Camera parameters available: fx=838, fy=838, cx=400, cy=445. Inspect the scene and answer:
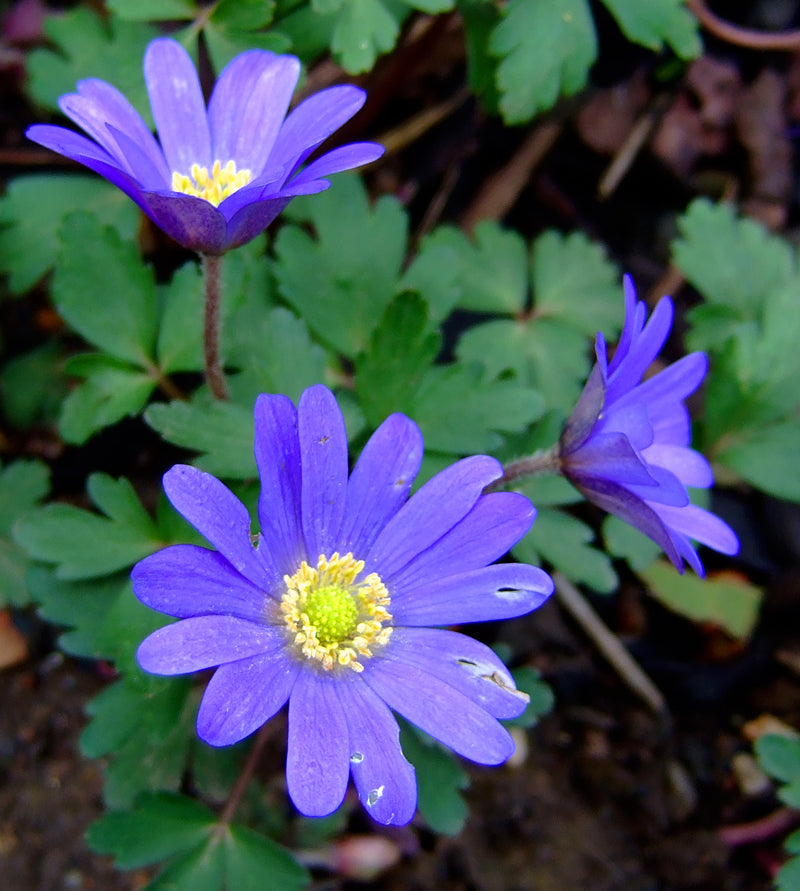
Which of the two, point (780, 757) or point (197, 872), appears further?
point (780, 757)

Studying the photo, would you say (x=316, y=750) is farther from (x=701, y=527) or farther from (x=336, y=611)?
(x=701, y=527)

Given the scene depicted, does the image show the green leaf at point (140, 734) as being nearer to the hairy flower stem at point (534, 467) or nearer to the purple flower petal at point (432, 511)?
the purple flower petal at point (432, 511)

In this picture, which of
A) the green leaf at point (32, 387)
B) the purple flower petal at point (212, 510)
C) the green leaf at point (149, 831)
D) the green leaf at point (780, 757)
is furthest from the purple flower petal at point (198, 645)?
the green leaf at point (32, 387)

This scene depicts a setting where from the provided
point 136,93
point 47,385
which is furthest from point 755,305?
point 47,385

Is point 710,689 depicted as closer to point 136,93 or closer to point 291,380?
point 291,380

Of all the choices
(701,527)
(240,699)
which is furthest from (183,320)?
(701,527)
